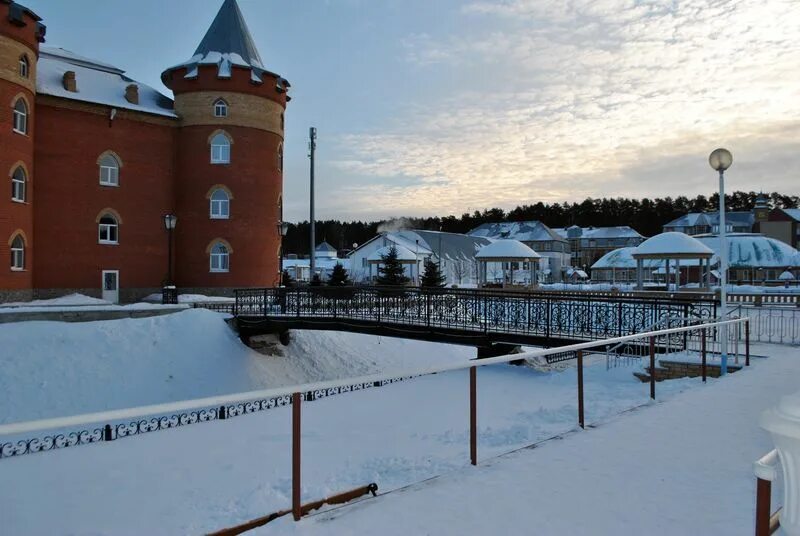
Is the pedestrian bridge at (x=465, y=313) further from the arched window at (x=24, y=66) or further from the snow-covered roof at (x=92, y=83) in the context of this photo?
the arched window at (x=24, y=66)

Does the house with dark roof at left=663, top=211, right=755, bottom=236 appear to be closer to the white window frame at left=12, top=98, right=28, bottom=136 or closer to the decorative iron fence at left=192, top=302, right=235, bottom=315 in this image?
the decorative iron fence at left=192, top=302, right=235, bottom=315

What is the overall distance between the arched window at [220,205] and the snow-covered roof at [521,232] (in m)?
54.3

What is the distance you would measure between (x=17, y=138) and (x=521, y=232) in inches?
2575

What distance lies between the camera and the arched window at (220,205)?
27797mm

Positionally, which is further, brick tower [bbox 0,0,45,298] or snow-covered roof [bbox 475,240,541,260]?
snow-covered roof [bbox 475,240,541,260]

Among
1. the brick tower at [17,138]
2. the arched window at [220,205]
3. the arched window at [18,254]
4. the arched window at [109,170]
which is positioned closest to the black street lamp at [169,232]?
the arched window at [220,205]

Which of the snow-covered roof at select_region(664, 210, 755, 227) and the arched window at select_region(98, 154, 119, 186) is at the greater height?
the snow-covered roof at select_region(664, 210, 755, 227)

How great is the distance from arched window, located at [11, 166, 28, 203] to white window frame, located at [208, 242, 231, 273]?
799 centimetres

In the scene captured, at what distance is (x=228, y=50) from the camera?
94.9 ft

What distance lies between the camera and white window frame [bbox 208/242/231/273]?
27.7 m

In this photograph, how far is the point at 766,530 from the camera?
2.42m

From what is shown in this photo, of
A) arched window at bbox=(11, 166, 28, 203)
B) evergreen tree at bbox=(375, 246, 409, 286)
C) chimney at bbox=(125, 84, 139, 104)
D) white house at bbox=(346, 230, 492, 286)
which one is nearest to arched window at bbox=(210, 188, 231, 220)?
chimney at bbox=(125, 84, 139, 104)

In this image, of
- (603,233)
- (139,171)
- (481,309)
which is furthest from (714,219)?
(139,171)

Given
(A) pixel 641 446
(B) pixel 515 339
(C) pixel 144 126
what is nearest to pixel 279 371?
(B) pixel 515 339
